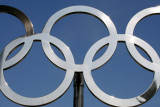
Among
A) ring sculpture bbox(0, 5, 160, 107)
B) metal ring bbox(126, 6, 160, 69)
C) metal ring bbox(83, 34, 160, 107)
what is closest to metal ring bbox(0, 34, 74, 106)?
ring sculpture bbox(0, 5, 160, 107)

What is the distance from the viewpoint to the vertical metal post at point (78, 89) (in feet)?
29.0

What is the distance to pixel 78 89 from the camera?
29.6ft

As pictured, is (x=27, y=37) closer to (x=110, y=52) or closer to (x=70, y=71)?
(x=70, y=71)

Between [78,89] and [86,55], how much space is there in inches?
37.3

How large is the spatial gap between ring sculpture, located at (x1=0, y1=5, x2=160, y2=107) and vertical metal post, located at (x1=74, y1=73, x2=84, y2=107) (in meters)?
0.18

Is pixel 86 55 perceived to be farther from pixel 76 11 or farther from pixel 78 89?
pixel 76 11

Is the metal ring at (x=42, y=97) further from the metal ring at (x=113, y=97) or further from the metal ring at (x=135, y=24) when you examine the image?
the metal ring at (x=135, y=24)

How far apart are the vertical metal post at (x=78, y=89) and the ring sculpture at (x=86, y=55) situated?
0.18m

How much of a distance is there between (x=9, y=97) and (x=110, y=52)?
2.97 m

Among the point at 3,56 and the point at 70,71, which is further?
the point at 3,56

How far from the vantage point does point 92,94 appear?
8578mm

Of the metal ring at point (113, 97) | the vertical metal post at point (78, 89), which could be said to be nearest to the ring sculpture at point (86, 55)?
the metal ring at point (113, 97)

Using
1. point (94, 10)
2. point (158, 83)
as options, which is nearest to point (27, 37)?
point (94, 10)

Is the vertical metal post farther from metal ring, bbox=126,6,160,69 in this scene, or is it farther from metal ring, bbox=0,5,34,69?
metal ring, bbox=0,5,34,69
